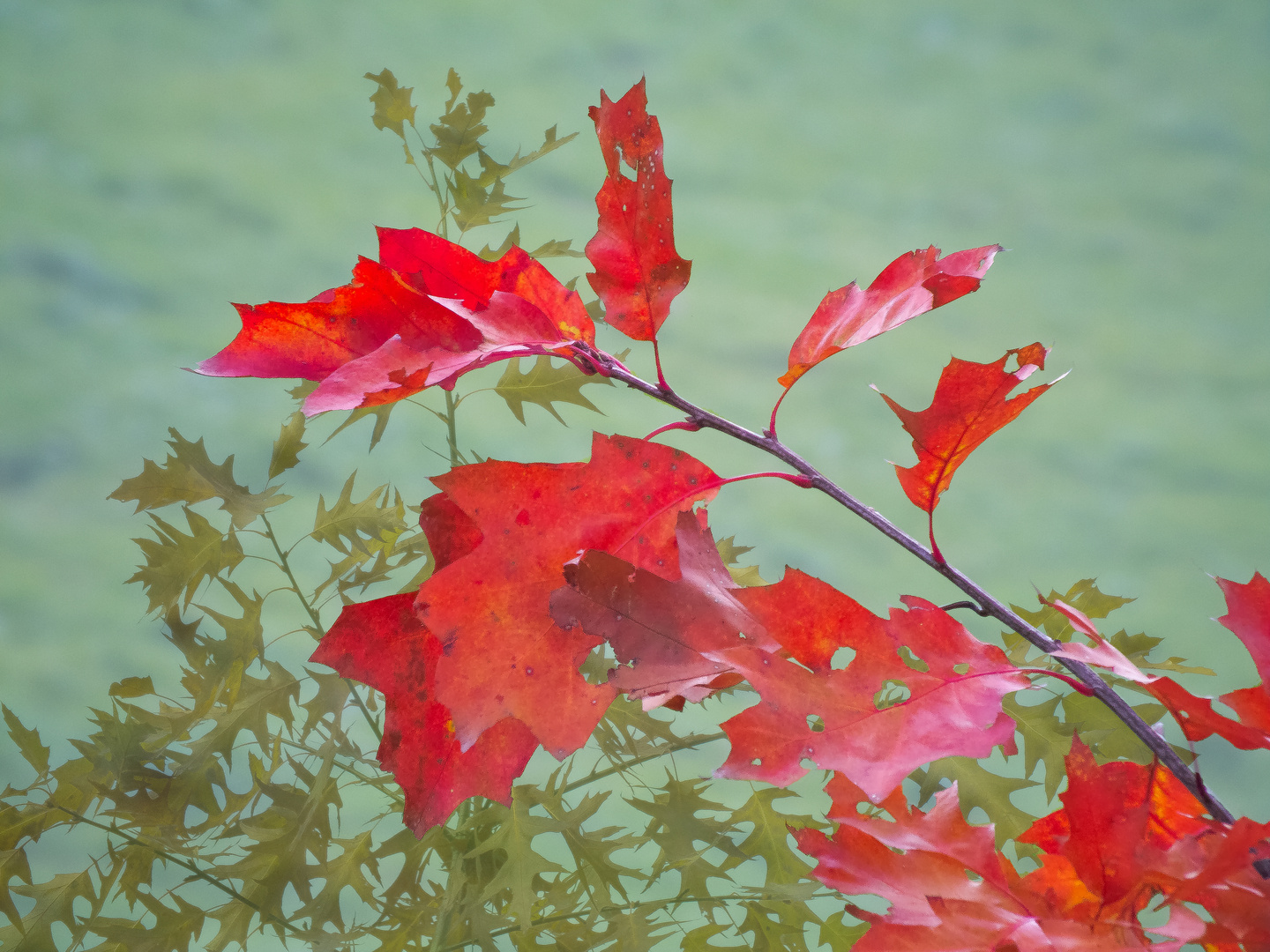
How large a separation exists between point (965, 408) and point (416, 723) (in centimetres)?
9

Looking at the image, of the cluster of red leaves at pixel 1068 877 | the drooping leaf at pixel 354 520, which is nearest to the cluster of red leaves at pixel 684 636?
the cluster of red leaves at pixel 1068 877

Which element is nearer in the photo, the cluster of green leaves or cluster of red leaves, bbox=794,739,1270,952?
cluster of red leaves, bbox=794,739,1270,952

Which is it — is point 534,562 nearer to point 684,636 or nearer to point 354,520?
point 684,636

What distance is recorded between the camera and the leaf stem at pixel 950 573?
0.14 m

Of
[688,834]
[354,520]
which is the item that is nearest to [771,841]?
[688,834]

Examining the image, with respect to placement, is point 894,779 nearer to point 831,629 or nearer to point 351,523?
point 831,629

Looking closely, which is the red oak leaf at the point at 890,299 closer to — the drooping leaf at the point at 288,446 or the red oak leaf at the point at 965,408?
the red oak leaf at the point at 965,408

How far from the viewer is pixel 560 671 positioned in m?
0.14

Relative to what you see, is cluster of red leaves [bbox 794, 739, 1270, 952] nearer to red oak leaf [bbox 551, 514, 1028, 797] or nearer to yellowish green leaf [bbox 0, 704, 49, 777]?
red oak leaf [bbox 551, 514, 1028, 797]

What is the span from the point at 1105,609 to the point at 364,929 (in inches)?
7.4

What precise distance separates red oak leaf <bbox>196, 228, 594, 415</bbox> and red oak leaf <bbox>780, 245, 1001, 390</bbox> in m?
0.04

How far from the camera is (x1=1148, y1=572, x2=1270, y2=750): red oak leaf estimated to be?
13 centimetres

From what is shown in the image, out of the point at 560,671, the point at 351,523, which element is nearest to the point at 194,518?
the point at 351,523

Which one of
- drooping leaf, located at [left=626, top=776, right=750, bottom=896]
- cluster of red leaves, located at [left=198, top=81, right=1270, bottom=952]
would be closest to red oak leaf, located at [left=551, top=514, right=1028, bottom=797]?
cluster of red leaves, located at [left=198, top=81, right=1270, bottom=952]
